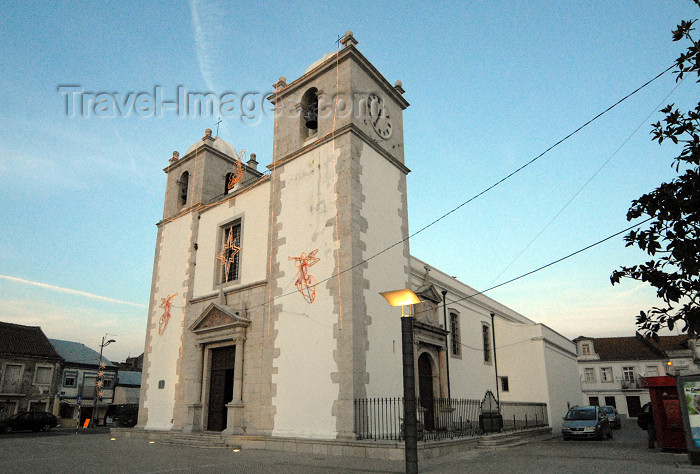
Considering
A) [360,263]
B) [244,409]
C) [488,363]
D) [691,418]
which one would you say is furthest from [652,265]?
[488,363]

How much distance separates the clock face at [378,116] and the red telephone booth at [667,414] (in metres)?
10.5

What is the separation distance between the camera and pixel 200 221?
62.0 feet

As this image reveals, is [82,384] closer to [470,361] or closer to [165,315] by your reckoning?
[165,315]

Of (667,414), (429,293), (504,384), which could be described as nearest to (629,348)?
(504,384)

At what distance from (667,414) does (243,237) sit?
1320cm

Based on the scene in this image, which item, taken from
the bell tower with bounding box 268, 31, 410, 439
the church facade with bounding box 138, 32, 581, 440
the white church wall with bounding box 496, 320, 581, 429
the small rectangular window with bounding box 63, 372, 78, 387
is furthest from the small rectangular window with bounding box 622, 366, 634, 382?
the small rectangular window with bounding box 63, 372, 78, 387

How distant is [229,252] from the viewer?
56.5ft

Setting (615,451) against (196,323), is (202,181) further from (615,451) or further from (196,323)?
(615,451)

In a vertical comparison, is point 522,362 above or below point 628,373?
above

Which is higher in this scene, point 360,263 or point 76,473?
point 360,263

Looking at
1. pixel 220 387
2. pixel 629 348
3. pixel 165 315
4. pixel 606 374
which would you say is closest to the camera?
pixel 220 387

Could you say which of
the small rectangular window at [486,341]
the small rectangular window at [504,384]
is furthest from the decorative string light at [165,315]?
the small rectangular window at [504,384]

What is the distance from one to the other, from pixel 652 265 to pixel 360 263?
7833 mm

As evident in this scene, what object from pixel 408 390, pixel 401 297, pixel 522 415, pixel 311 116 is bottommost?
pixel 522 415
